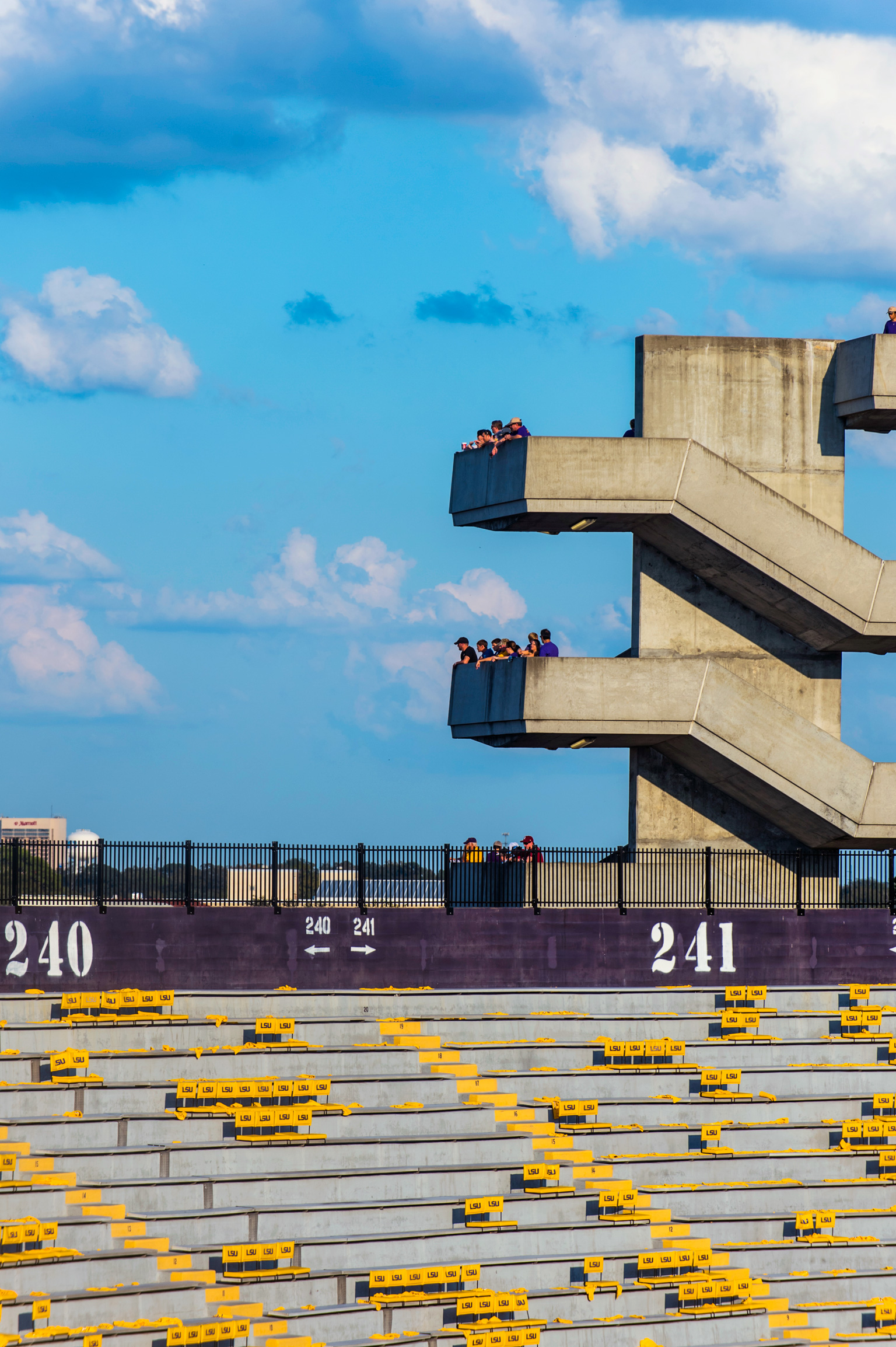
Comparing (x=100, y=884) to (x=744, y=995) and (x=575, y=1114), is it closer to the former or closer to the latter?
(x=575, y=1114)

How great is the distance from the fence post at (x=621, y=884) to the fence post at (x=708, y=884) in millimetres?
1610

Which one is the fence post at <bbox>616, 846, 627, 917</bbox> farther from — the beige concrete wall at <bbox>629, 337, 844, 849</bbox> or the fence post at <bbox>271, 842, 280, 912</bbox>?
the fence post at <bbox>271, 842, 280, 912</bbox>

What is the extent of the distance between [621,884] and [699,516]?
7.53 metres

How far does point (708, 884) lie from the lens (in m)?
35.5

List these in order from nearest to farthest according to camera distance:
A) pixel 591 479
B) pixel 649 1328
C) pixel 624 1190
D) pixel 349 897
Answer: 1. pixel 649 1328
2. pixel 624 1190
3. pixel 349 897
4. pixel 591 479

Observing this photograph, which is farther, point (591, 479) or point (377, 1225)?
point (591, 479)

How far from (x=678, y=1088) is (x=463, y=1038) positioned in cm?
371

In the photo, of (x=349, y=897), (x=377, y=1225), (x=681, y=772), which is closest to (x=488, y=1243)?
(x=377, y=1225)

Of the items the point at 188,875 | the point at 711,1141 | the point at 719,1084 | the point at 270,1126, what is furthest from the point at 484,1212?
the point at 188,875

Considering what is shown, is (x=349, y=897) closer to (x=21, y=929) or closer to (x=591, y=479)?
(x=21, y=929)

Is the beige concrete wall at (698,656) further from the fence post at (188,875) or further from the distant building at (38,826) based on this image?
the distant building at (38,826)

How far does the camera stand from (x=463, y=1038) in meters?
30.0

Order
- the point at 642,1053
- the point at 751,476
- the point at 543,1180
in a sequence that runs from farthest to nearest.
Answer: the point at 751,476 < the point at 642,1053 < the point at 543,1180

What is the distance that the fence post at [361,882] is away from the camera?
32938 mm
